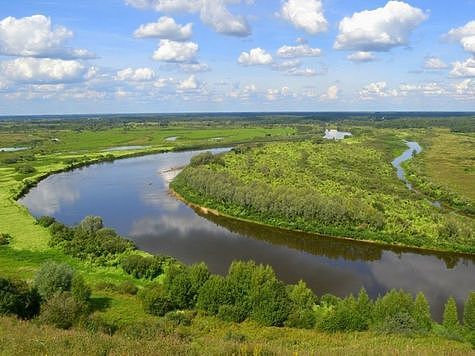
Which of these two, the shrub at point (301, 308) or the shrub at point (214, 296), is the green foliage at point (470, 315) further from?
the shrub at point (214, 296)

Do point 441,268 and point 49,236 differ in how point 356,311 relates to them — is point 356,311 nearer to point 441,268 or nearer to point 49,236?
point 441,268

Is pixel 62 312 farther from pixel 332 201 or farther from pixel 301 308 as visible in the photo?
pixel 332 201

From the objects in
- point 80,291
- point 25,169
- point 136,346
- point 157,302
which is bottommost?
point 157,302

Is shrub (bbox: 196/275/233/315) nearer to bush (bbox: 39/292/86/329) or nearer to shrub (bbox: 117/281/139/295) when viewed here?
shrub (bbox: 117/281/139/295)

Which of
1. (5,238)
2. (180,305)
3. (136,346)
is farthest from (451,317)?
(5,238)

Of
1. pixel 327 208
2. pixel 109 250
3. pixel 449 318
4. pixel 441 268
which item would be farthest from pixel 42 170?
pixel 449 318

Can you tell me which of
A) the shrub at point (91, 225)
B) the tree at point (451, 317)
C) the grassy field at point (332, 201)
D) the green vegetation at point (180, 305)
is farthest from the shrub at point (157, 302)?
the grassy field at point (332, 201)

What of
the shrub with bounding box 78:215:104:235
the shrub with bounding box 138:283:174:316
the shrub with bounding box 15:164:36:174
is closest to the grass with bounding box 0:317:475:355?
the shrub with bounding box 138:283:174:316
